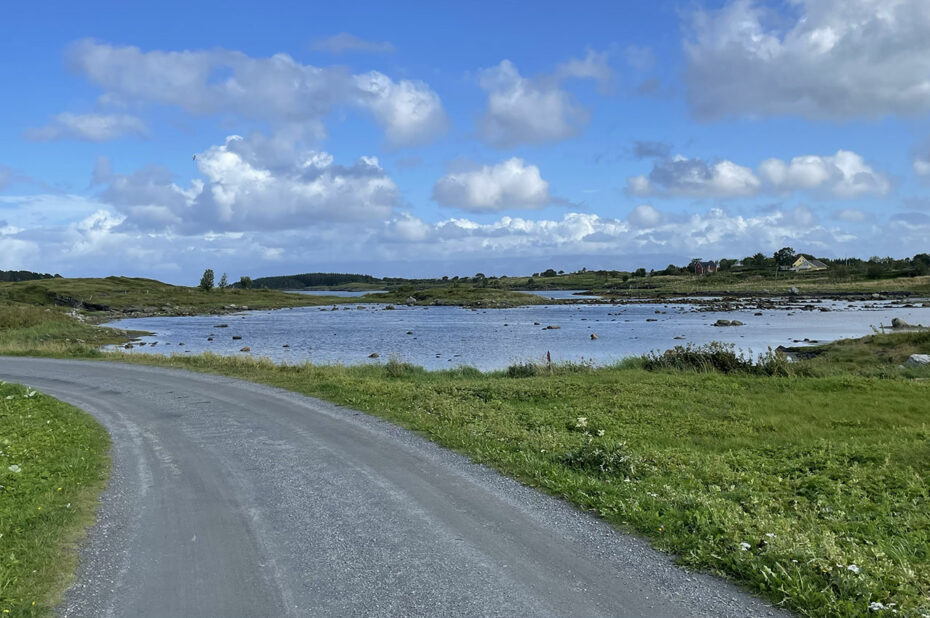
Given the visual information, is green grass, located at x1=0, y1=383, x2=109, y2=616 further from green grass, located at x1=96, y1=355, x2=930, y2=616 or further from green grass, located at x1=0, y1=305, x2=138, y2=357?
green grass, located at x1=0, y1=305, x2=138, y2=357

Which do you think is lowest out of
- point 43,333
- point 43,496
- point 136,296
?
point 43,496

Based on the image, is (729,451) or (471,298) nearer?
(729,451)

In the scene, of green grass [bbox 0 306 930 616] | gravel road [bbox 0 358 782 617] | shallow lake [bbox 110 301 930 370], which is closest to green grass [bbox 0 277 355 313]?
shallow lake [bbox 110 301 930 370]

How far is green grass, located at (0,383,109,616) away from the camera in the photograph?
644 centimetres

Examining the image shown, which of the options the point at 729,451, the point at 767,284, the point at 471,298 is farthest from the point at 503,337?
the point at 767,284

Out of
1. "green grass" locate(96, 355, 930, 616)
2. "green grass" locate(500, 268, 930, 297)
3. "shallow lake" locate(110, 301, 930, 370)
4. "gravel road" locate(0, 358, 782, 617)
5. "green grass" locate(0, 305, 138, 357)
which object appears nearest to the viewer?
"gravel road" locate(0, 358, 782, 617)

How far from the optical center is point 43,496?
941 cm

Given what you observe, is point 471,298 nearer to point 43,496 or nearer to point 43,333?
point 43,333

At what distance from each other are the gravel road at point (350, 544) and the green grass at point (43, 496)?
28 cm

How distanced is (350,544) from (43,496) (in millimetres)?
5200

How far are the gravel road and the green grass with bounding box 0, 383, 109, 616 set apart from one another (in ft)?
0.92

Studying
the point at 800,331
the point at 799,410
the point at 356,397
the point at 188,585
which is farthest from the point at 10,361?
the point at 800,331

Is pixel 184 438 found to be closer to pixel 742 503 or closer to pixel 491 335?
pixel 742 503

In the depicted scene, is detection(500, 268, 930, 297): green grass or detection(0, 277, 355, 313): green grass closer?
detection(0, 277, 355, 313): green grass
